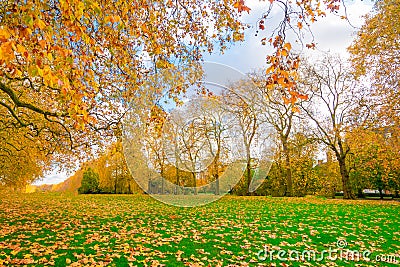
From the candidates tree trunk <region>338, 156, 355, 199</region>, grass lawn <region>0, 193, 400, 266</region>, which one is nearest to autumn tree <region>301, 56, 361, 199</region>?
tree trunk <region>338, 156, 355, 199</region>

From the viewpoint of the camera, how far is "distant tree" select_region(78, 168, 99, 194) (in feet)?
109

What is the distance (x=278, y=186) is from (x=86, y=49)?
25.6 metres

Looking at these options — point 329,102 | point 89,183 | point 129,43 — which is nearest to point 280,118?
point 329,102

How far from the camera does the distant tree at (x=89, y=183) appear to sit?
33344 millimetres

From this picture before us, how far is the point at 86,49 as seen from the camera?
707 centimetres

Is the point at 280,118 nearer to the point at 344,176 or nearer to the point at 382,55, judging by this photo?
the point at 344,176

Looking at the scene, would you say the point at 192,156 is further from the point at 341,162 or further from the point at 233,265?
the point at 341,162

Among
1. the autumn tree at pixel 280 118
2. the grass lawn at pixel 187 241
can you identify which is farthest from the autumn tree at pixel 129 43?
the autumn tree at pixel 280 118

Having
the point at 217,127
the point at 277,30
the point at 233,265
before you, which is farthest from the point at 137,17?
the point at 217,127

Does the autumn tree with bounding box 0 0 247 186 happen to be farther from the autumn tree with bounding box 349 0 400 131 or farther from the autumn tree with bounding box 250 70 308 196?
the autumn tree with bounding box 250 70 308 196

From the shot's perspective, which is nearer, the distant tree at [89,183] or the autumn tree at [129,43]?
the autumn tree at [129,43]

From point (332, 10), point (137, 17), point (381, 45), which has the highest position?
point (381, 45)

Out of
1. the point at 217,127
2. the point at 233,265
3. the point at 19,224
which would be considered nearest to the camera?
the point at 233,265

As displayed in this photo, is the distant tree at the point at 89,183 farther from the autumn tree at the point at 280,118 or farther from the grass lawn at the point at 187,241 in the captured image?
the grass lawn at the point at 187,241
